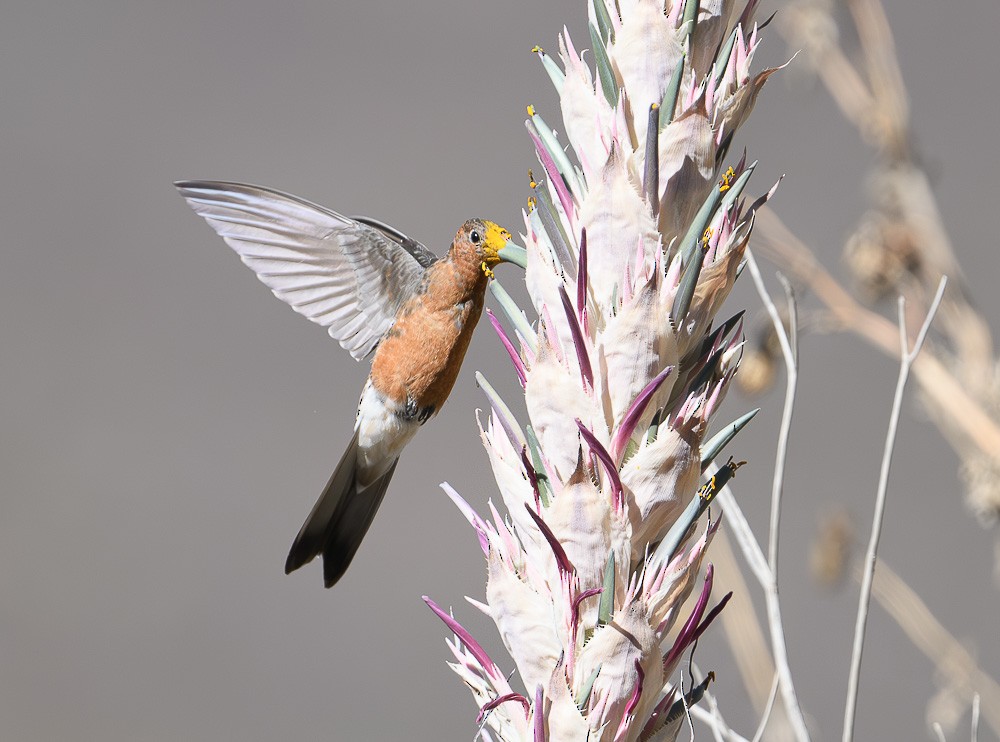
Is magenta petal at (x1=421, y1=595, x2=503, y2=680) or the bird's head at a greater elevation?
the bird's head

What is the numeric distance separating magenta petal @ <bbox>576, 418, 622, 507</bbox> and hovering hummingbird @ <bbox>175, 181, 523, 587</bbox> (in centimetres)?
32

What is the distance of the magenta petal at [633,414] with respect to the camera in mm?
264

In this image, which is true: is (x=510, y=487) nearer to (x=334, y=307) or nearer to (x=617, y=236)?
(x=617, y=236)

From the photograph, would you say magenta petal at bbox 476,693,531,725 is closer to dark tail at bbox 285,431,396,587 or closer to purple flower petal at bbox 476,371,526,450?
purple flower petal at bbox 476,371,526,450

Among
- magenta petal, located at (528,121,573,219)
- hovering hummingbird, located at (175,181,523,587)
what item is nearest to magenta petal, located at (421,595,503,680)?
magenta petal, located at (528,121,573,219)

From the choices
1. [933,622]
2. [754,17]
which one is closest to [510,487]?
[754,17]

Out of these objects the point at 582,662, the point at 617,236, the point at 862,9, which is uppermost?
the point at 862,9

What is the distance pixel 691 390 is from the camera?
0.93ft

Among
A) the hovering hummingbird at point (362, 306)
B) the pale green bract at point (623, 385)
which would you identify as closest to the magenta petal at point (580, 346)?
the pale green bract at point (623, 385)

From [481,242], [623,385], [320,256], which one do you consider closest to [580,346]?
[623,385]

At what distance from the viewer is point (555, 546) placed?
26cm

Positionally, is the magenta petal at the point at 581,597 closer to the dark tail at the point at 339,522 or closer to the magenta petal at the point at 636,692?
the magenta petal at the point at 636,692

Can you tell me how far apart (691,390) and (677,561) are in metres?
0.05

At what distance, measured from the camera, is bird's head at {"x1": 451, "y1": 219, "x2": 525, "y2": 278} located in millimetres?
498
